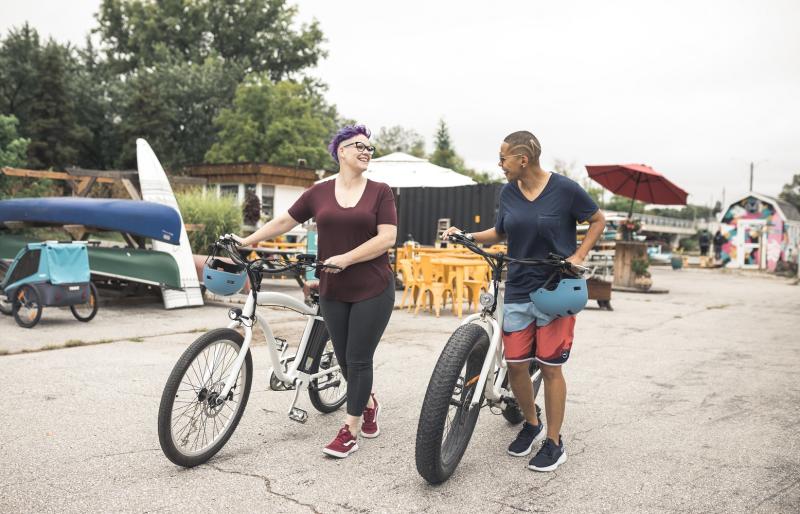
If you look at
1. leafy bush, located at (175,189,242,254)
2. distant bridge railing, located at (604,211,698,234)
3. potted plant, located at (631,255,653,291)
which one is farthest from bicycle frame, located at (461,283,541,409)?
distant bridge railing, located at (604,211,698,234)

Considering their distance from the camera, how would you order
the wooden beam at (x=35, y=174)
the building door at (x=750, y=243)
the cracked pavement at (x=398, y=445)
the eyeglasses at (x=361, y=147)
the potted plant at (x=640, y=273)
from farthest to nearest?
the building door at (x=750, y=243) → the potted plant at (x=640, y=273) → the wooden beam at (x=35, y=174) → the eyeglasses at (x=361, y=147) → the cracked pavement at (x=398, y=445)

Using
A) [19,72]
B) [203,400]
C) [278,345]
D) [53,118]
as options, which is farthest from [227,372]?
[19,72]

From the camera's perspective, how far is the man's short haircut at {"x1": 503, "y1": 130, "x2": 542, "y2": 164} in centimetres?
371

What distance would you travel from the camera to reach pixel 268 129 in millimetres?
37938

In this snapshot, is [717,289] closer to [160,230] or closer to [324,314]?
[160,230]

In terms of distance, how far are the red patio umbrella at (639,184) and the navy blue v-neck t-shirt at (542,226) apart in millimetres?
13182

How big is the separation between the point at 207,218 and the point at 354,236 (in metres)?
11.7

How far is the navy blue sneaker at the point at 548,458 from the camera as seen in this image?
3770 mm

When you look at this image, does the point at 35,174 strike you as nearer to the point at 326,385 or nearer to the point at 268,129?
the point at 326,385

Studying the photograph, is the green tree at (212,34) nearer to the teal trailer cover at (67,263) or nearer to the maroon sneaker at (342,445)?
the teal trailer cover at (67,263)

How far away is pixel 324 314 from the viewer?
3941 mm

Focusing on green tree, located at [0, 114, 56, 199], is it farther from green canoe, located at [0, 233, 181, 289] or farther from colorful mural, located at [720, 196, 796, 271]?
colorful mural, located at [720, 196, 796, 271]

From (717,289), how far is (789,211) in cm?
1807

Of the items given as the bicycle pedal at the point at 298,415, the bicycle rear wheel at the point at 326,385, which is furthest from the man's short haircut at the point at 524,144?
the bicycle pedal at the point at 298,415
